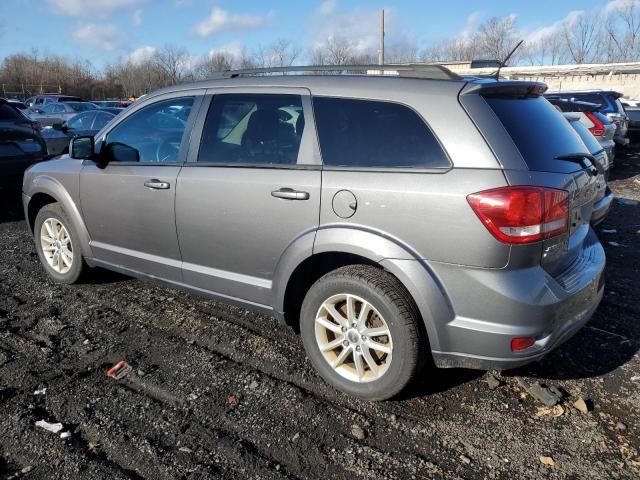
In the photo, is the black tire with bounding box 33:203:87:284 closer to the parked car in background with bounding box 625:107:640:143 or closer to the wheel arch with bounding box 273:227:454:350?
the wheel arch with bounding box 273:227:454:350

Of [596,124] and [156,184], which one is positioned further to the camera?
[596,124]

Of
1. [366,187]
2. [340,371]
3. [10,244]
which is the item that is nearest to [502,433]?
[340,371]

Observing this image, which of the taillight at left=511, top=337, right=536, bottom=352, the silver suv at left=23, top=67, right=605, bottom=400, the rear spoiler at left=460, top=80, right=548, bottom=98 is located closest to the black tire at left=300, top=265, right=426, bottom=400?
the silver suv at left=23, top=67, right=605, bottom=400

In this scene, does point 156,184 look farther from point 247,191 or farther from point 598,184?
point 598,184

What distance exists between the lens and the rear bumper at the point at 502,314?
8.54ft

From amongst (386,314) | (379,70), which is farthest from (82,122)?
(386,314)

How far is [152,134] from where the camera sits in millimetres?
4254

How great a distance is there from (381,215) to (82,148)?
2.81m

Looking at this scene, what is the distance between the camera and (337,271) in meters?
3.10

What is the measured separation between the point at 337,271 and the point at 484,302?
88 cm

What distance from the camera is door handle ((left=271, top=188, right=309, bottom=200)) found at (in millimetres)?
3109

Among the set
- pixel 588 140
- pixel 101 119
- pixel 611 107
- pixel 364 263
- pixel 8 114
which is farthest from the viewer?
pixel 101 119

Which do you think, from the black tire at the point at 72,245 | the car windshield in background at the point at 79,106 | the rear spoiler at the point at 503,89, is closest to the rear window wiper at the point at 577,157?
the rear spoiler at the point at 503,89

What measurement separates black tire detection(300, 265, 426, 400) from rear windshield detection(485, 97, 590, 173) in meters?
0.98
